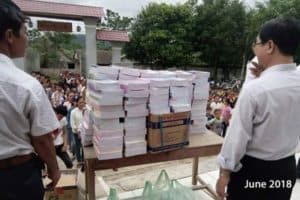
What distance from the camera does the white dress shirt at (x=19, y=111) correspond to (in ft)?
3.50

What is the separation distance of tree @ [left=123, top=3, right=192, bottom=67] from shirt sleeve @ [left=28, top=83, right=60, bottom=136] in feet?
47.4

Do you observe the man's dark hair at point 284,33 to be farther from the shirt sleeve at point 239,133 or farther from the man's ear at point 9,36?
the man's ear at point 9,36

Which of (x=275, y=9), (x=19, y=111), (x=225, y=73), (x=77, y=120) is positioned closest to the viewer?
(x=19, y=111)

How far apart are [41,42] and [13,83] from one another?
24.5 m

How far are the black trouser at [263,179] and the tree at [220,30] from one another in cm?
1579

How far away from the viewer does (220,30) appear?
646 inches

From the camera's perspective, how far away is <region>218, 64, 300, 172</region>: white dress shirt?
44.0 inches

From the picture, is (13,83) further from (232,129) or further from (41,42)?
(41,42)

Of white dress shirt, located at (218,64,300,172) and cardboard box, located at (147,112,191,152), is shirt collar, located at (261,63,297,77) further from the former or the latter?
cardboard box, located at (147,112,191,152)

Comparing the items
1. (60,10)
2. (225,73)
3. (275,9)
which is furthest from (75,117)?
(225,73)

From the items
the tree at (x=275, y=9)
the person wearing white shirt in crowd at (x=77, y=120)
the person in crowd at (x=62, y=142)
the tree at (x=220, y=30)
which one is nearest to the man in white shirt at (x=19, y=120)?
the person in crowd at (x=62, y=142)

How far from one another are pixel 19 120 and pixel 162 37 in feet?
48.3

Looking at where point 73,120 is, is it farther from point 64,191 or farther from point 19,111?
point 19,111

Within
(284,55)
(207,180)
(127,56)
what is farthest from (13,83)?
(127,56)
